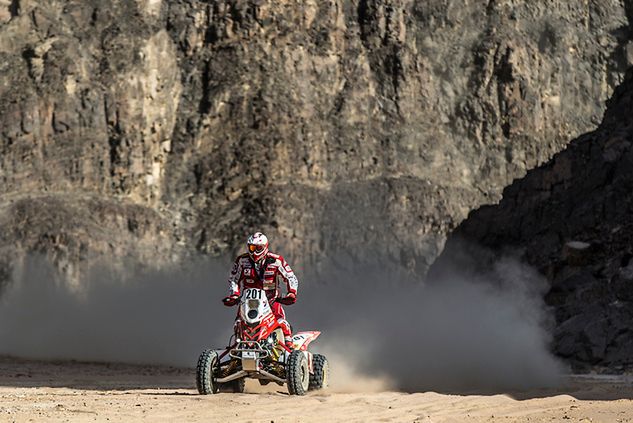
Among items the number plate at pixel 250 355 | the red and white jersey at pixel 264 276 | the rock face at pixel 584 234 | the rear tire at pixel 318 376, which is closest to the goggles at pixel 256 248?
the red and white jersey at pixel 264 276

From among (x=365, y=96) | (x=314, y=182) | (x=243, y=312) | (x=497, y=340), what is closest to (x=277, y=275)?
(x=243, y=312)

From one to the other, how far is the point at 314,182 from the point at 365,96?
8260 millimetres

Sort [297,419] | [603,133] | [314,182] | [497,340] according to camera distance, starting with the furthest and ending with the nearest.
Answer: [314,182] → [603,133] → [497,340] → [297,419]

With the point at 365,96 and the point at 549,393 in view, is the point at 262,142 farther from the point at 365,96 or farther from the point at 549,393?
the point at 549,393

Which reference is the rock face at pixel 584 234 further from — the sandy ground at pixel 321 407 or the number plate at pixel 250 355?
the number plate at pixel 250 355

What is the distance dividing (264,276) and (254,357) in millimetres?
1420

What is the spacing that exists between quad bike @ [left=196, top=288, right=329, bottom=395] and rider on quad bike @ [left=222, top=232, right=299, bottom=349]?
355mm

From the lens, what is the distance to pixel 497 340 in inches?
1095

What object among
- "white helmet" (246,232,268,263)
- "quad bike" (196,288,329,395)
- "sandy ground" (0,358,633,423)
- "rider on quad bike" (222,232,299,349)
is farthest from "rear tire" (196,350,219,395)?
"white helmet" (246,232,268,263)

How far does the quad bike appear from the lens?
1811 cm

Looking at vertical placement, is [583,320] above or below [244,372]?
above

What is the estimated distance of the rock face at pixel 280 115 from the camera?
75.1 m

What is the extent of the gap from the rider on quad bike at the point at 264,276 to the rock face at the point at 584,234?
12.8 metres

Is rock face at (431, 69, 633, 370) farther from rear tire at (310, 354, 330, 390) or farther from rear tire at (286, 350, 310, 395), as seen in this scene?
rear tire at (286, 350, 310, 395)
